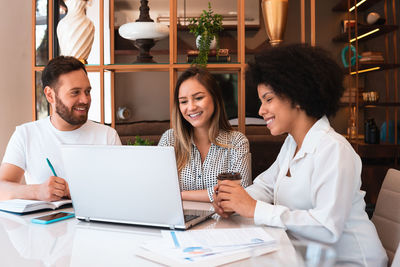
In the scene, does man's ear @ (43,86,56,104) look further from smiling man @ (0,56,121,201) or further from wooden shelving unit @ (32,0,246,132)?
wooden shelving unit @ (32,0,246,132)

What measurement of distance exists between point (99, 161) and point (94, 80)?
1.70 meters

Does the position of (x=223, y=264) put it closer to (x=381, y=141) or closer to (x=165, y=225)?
(x=165, y=225)

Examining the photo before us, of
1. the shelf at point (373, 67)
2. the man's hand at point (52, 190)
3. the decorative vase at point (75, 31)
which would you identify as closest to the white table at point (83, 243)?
the man's hand at point (52, 190)

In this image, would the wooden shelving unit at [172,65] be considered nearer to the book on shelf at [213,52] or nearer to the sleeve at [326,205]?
the book on shelf at [213,52]

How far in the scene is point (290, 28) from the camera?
2600mm

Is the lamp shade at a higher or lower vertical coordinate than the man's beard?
higher

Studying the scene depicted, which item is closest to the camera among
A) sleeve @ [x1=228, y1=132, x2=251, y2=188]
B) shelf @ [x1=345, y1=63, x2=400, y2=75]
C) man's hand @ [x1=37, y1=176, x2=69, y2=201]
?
man's hand @ [x1=37, y1=176, x2=69, y2=201]

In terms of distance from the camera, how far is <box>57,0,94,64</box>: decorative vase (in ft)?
7.55

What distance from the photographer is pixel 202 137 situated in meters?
2.12

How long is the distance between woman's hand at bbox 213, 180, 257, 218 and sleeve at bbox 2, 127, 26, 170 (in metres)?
1.14

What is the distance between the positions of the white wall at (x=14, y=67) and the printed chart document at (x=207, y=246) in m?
2.56

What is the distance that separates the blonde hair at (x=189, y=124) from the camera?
Answer: 6.78 ft

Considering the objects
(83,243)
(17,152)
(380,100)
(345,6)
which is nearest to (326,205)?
(83,243)

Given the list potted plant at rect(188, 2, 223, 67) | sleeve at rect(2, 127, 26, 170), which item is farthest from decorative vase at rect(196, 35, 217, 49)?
sleeve at rect(2, 127, 26, 170)
